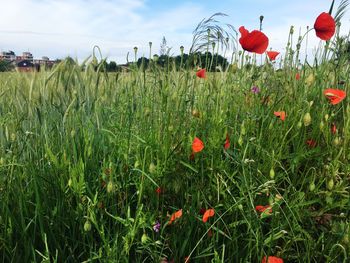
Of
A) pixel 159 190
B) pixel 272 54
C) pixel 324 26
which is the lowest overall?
pixel 159 190

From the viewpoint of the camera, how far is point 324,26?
1759mm

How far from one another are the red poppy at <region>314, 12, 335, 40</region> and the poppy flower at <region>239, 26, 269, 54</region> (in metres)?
0.24

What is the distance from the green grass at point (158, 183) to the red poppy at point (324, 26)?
0.20m

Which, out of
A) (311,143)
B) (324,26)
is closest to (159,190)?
(311,143)

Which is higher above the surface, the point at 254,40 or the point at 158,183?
the point at 254,40

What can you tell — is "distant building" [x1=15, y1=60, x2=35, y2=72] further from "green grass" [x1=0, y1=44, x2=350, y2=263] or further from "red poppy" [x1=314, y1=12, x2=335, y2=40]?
"red poppy" [x1=314, y1=12, x2=335, y2=40]

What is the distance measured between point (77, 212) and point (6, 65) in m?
1.26

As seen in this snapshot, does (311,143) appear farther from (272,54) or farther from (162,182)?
(162,182)

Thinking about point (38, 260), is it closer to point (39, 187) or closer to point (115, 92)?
point (39, 187)

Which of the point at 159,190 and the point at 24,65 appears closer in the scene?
the point at 159,190

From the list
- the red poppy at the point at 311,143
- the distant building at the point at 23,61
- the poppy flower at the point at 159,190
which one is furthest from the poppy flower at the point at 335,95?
the distant building at the point at 23,61

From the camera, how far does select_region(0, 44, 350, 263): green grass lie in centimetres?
133

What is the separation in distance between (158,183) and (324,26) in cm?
100

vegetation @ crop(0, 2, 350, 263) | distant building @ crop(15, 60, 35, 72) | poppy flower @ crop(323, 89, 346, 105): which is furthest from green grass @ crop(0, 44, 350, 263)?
distant building @ crop(15, 60, 35, 72)
